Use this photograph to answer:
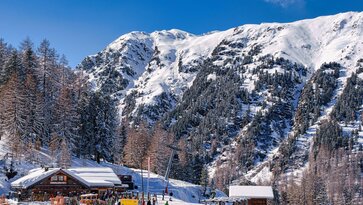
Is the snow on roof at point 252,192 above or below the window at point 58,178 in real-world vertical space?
below

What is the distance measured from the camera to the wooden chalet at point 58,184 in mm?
62594

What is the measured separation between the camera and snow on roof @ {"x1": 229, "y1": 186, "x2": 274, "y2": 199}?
194ft

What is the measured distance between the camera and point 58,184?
6581 centimetres

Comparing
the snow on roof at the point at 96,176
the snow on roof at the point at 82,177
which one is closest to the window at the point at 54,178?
the snow on roof at the point at 82,177

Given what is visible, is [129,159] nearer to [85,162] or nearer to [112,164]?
[112,164]

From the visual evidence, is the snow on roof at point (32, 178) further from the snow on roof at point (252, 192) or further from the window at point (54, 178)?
the snow on roof at point (252, 192)

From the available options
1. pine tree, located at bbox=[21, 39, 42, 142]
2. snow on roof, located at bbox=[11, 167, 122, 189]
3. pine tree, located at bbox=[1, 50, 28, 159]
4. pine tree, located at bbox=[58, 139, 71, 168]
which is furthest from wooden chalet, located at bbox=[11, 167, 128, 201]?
pine tree, located at bbox=[21, 39, 42, 142]

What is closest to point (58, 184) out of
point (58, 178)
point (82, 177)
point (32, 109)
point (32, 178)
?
point (58, 178)

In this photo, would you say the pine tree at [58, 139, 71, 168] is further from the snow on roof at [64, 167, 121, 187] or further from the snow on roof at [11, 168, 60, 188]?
the snow on roof at [11, 168, 60, 188]

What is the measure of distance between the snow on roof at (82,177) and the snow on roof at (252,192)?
19.4 m

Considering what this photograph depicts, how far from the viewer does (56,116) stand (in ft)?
292

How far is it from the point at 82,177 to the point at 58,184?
458cm

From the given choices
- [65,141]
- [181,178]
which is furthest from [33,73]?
[181,178]

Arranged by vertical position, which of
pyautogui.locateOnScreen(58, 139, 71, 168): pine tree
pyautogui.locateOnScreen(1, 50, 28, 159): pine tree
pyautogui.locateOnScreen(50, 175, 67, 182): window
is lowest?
pyautogui.locateOnScreen(50, 175, 67, 182): window
